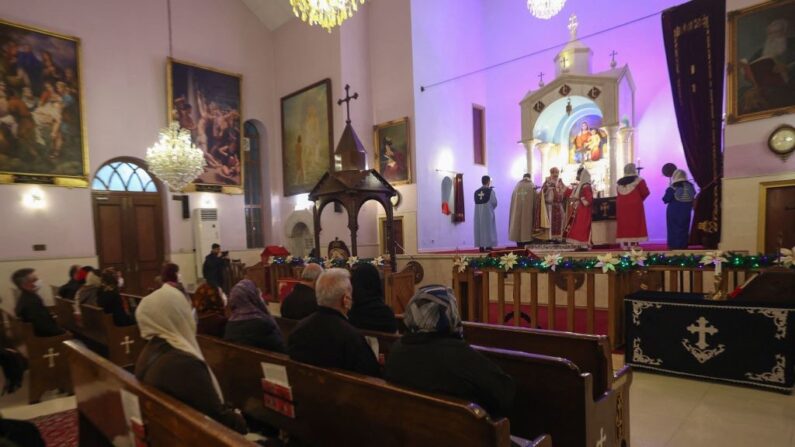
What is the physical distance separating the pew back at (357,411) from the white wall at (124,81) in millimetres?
8989

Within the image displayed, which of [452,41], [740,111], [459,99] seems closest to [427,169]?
[459,99]

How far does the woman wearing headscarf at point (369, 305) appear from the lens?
10.2 feet

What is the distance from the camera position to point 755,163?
673 cm

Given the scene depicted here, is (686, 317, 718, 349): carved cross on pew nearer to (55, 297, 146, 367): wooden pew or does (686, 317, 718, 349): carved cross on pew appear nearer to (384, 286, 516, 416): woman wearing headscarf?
(384, 286, 516, 416): woman wearing headscarf

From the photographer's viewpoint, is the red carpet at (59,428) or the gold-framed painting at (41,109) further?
the gold-framed painting at (41,109)

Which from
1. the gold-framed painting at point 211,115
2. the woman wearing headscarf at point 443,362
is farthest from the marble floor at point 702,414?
the gold-framed painting at point 211,115

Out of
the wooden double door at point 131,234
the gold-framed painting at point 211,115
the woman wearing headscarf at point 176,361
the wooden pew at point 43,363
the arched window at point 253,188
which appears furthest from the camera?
the arched window at point 253,188

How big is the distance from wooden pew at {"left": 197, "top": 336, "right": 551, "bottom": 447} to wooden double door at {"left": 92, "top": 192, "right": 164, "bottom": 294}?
954cm

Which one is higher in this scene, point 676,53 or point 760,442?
point 676,53

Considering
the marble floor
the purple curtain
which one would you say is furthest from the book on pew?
the purple curtain

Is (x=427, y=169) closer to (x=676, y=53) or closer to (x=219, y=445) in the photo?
(x=676, y=53)

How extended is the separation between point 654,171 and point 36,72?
15.0 m

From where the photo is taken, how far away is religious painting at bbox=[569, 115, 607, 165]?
39.5ft

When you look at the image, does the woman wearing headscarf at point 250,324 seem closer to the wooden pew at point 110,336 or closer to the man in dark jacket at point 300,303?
the man in dark jacket at point 300,303
